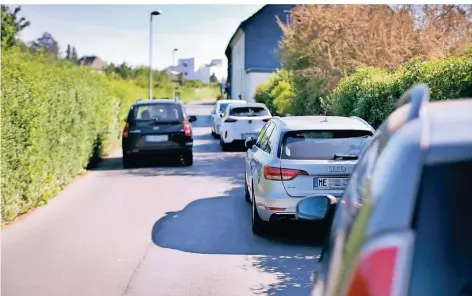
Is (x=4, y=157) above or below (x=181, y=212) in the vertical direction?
above

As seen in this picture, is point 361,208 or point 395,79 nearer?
point 361,208

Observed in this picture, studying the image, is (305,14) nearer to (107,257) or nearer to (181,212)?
(181,212)

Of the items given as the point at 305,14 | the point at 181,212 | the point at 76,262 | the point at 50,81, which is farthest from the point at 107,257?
the point at 305,14

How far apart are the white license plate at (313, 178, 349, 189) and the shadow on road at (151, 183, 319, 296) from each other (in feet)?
2.50

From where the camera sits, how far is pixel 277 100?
26.7 meters

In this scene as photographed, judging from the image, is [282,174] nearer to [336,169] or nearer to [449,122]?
[336,169]

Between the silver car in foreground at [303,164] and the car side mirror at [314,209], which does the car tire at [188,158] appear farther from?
the car side mirror at [314,209]

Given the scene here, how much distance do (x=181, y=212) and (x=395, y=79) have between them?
4228 millimetres

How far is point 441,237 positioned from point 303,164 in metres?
5.75

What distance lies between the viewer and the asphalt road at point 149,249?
6.02 m

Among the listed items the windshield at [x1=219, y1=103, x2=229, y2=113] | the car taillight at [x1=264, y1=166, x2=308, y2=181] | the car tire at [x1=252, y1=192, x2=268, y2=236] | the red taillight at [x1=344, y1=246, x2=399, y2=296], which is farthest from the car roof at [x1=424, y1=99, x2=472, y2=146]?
the windshield at [x1=219, y1=103, x2=229, y2=113]

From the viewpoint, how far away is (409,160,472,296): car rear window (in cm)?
163

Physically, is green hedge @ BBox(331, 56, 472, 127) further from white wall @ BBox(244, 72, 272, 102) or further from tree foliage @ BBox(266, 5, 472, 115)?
white wall @ BBox(244, 72, 272, 102)

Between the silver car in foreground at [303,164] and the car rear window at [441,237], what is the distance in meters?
5.56
